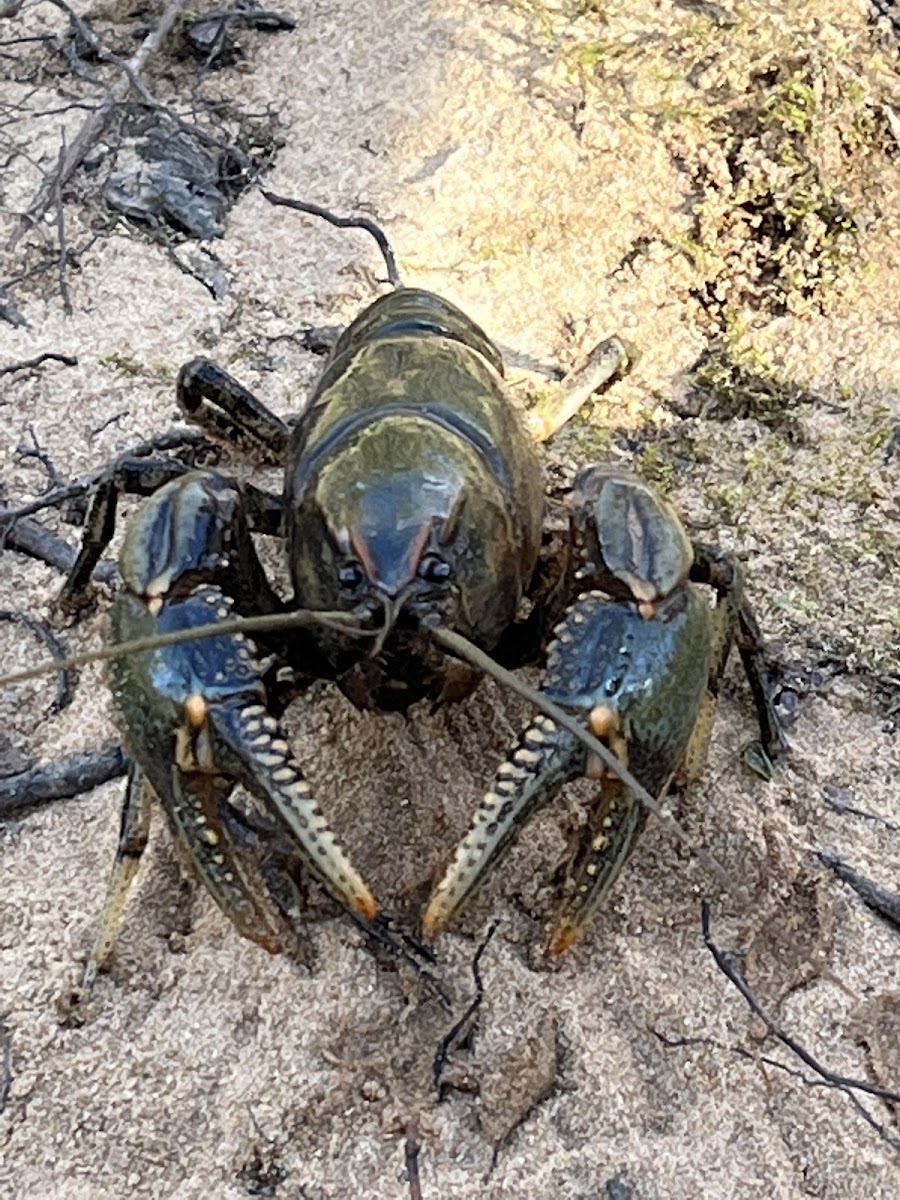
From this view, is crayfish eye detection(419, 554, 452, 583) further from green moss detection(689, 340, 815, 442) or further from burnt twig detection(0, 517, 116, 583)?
green moss detection(689, 340, 815, 442)

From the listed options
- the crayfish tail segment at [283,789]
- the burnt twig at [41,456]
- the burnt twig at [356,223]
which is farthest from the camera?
the burnt twig at [356,223]

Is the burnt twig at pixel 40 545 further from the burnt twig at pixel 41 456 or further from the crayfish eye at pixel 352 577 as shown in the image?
the crayfish eye at pixel 352 577

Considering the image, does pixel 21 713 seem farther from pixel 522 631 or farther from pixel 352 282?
pixel 352 282

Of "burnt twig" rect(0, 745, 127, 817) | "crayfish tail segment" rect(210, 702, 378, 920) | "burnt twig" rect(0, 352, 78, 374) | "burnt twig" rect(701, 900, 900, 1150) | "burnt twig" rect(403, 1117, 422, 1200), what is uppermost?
"crayfish tail segment" rect(210, 702, 378, 920)

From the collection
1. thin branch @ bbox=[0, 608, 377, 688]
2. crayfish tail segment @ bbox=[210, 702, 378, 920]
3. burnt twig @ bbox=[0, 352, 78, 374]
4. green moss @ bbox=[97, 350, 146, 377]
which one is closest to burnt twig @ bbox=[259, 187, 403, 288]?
green moss @ bbox=[97, 350, 146, 377]

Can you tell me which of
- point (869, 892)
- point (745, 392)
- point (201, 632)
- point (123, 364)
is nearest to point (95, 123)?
point (123, 364)

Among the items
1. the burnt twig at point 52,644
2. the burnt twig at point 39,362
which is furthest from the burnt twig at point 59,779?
the burnt twig at point 39,362

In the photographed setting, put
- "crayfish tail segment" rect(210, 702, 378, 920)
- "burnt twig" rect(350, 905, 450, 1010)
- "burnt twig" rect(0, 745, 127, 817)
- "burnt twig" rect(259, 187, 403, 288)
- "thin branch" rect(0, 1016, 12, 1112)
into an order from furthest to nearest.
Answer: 1. "burnt twig" rect(259, 187, 403, 288)
2. "burnt twig" rect(0, 745, 127, 817)
3. "burnt twig" rect(350, 905, 450, 1010)
4. "thin branch" rect(0, 1016, 12, 1112)
5. "crayfish tail segment" rect(210, 702, 378, 920)
